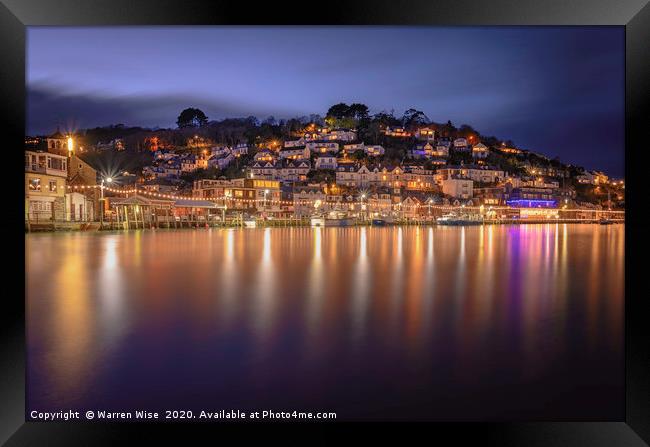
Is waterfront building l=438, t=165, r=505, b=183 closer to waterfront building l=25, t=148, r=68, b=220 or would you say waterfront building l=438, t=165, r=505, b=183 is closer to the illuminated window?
waterfront building l=25, t=148, r=68, b=220

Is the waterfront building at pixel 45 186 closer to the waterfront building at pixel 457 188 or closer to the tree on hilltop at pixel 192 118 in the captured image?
the waterfront building at pixel 457 188

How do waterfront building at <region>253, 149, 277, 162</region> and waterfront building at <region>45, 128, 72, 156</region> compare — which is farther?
waterfront building at <region>253, 149, 277, 162</region>

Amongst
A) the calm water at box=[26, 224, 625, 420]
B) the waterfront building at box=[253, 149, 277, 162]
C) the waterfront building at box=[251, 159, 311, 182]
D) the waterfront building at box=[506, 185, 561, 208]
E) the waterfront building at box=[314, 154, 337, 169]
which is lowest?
the calm water at box=[26, 224, 625, 420]

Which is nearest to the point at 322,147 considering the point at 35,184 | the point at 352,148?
the point at 352,148

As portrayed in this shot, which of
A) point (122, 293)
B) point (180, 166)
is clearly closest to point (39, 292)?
point (122, 293)

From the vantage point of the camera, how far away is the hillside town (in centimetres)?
3422

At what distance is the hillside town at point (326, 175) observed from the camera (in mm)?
34222

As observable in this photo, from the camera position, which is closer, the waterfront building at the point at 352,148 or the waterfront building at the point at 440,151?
the waterfront building at the point at 352,148

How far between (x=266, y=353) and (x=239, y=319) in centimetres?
107

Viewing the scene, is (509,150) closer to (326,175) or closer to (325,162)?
(325,162)

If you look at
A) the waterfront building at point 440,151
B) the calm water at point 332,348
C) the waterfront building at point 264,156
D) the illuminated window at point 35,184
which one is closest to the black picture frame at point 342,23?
the calm water at point 332,348

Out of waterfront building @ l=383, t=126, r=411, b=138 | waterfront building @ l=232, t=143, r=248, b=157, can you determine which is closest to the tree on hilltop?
waterfront building @ l=232, t=143, r=248, b=157

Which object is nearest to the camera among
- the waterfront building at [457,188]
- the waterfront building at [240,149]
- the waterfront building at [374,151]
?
the waterfront building at [457,188]
